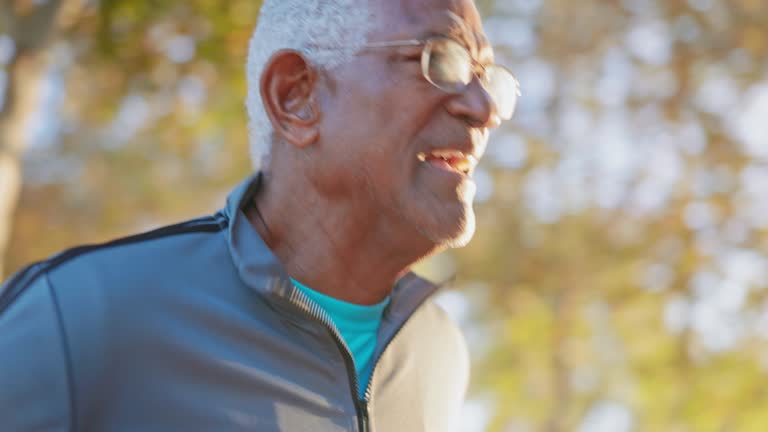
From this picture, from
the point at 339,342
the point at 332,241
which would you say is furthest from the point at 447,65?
the point at 339,342

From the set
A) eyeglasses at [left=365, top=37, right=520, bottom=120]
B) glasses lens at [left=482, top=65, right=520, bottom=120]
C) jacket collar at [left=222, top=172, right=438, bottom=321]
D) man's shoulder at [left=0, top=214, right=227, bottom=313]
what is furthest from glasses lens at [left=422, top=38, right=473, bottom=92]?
man's shoulder at [left=0, top=214, right=227, bottom=313]

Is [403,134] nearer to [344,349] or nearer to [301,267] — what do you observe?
[301,267]

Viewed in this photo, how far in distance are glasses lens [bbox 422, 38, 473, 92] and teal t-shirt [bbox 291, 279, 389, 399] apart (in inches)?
25.3

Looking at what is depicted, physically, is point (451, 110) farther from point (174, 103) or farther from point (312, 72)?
point (174, 103)

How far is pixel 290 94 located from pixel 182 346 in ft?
2.70

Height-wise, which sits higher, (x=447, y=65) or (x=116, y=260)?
(x=447, y=65)

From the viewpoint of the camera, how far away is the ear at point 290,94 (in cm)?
269

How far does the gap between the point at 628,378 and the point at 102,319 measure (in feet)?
40.5

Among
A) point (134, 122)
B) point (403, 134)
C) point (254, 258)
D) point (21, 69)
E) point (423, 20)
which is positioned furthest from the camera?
point (134, 122)

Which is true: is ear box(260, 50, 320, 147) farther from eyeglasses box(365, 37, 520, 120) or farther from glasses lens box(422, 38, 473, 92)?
glasses lens box(422, 38, 473, 92)

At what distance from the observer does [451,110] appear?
8.54 ft

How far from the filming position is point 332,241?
Answer: 2.61m

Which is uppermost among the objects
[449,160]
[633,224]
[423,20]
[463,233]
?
[423,20]

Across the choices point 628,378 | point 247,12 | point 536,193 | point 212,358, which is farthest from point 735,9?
point 212,358
